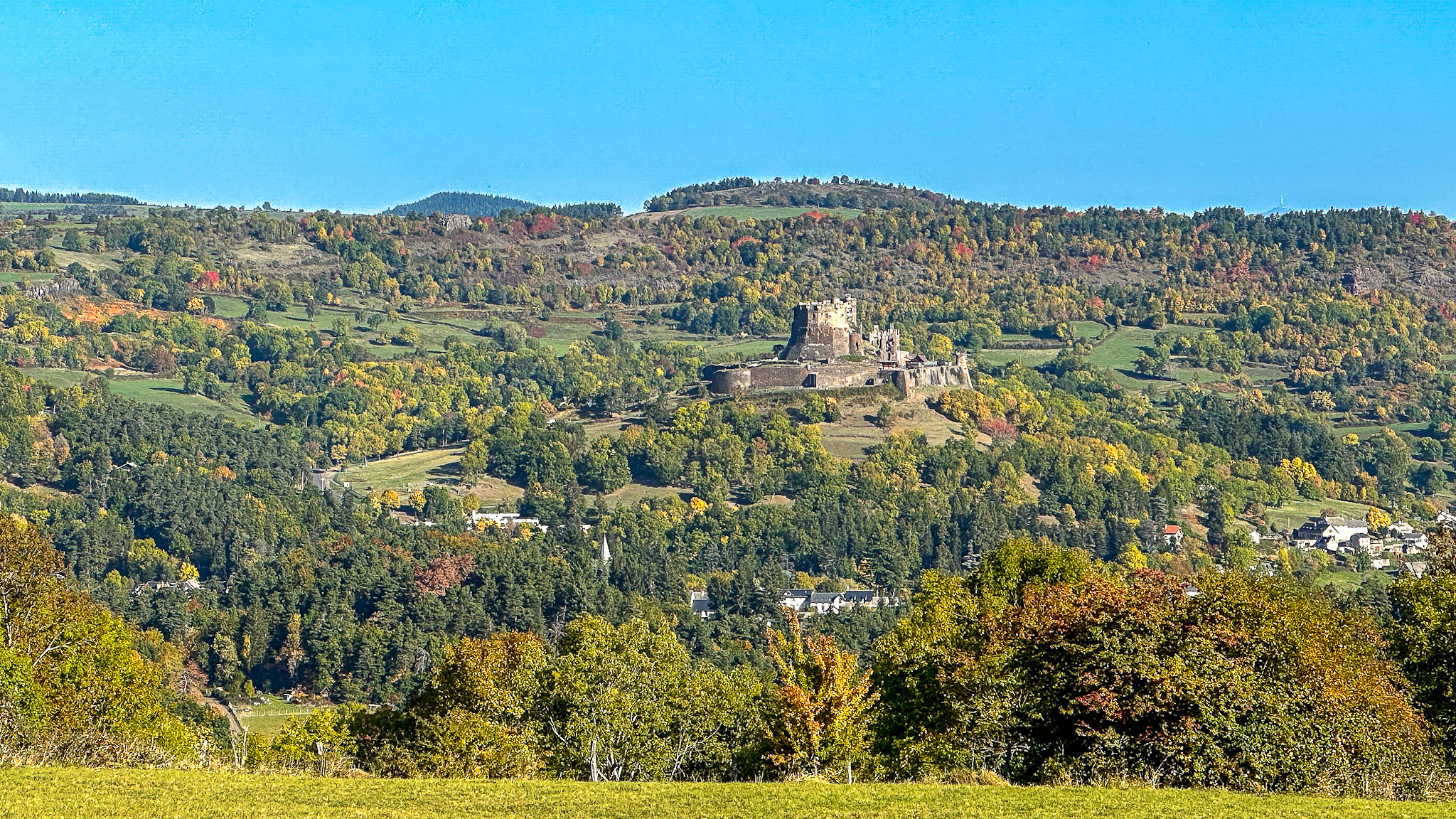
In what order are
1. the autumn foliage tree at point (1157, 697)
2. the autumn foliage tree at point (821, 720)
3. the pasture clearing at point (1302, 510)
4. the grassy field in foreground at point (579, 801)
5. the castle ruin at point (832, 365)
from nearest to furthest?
the grassy field in foreground at point (579, 801) → the autumn foliage tree at point (1157, 697) → the autumn foliage tree at point (821, 720) → the pasture clearing at point (1302, 510) → the castle ruin at point (832, 365)

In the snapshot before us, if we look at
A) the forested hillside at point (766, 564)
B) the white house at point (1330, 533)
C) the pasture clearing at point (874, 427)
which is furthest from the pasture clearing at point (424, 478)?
the white house at point (1330, 533)

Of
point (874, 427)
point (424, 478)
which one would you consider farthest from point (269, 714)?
point (874, 427)

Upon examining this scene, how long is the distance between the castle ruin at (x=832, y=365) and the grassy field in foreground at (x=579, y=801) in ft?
407

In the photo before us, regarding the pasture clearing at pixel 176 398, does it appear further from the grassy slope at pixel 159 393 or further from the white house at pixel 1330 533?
the white house at pixel 1330 533

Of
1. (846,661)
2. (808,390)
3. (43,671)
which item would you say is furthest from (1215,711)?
(808,390)

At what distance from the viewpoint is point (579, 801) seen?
3372cm

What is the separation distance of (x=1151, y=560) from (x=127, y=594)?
66958 mm

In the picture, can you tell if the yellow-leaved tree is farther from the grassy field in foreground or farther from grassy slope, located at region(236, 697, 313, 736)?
grassy slope, located at region(236, 697, 313, 736)

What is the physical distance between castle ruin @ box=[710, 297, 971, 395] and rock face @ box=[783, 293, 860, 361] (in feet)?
0.20

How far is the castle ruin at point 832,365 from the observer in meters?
159

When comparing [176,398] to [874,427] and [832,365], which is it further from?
[874,427]

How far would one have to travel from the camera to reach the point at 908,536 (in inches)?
5394

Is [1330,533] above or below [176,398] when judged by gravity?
below

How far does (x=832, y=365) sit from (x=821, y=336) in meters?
8.38
